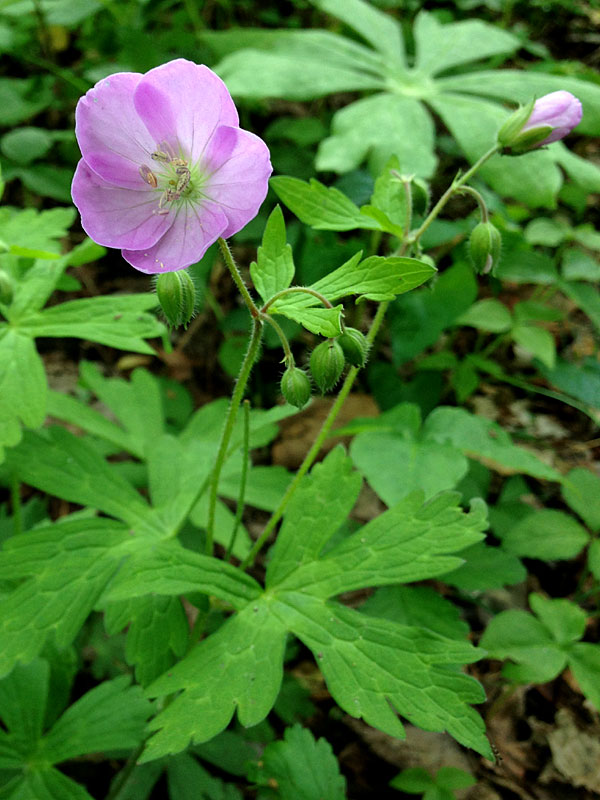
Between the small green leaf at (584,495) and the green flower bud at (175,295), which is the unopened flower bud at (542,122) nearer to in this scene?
the green flower bud at (175,295)

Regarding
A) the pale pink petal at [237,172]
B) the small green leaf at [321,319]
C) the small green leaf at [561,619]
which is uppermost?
the pale pink petal at [237,172]

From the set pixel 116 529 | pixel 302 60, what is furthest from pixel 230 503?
pixel 302 60

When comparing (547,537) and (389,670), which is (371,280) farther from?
(547,537)

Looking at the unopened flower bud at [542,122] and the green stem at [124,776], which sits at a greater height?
the unopened flower bud at [542,122]

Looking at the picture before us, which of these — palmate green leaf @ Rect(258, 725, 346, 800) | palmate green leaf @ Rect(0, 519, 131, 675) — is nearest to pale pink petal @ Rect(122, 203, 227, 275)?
palmate green leaf @ Rect(0, 519, 131, 675)

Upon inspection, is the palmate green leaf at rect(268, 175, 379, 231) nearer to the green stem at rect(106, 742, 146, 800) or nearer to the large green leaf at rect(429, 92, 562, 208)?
the large green leaf at rect(429, 92, 562, 208)

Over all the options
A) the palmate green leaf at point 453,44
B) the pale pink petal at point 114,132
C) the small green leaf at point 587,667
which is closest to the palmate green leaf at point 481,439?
the small green leaf at point 587,667

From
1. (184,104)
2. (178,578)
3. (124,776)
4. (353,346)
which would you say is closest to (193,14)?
(184,104)
